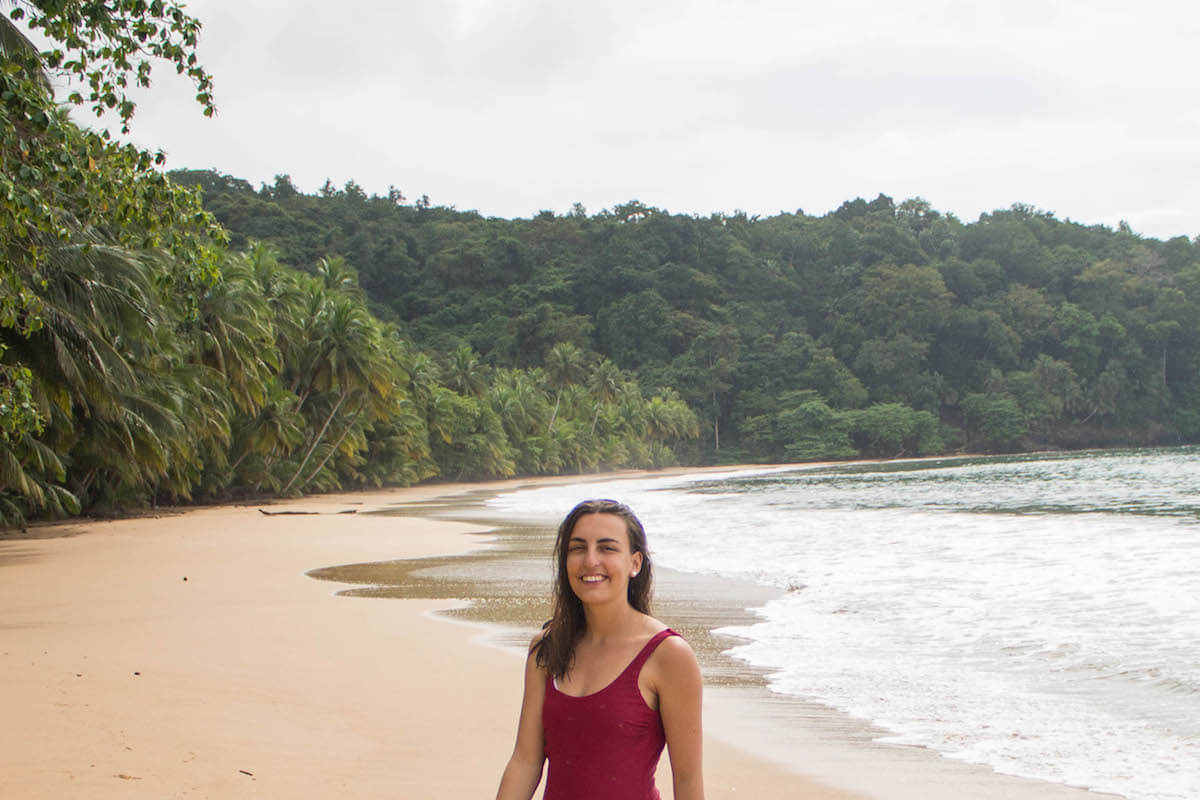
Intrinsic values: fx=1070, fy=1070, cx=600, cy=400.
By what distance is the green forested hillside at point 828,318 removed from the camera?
87.2 meters

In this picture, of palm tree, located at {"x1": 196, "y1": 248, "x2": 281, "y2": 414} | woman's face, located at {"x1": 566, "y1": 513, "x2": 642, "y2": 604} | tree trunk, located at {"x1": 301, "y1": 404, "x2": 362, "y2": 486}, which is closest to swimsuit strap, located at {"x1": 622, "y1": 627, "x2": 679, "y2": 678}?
woman's face, located at {"x1": 566, "y1": 513, "x2": 642, "y2": 604}

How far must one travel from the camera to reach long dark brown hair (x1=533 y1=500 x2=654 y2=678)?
221 centimetres

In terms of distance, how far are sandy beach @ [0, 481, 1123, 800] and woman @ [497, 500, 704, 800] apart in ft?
6.94

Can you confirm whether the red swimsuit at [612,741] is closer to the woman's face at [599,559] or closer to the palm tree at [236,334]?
the woman's face at [599,559]

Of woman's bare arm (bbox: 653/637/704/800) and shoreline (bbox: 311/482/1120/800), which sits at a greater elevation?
woman's bare arm (bbox: 653/637/704/800)

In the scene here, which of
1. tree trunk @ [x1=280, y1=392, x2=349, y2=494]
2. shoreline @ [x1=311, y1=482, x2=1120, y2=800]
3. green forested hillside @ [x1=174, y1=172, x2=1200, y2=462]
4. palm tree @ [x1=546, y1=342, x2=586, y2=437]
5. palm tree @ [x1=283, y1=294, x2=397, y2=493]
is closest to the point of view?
shoreline @ [x1=311, y1=482, x2=1120, y2=800]

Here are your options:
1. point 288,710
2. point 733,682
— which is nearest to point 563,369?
point 733,682

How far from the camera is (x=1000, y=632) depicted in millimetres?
8031

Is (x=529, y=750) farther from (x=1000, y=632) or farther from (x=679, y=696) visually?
(x=1000, y=632)

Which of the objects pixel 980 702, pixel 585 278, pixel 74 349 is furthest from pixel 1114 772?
pixel 585 278

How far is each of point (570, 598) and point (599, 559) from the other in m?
0.14

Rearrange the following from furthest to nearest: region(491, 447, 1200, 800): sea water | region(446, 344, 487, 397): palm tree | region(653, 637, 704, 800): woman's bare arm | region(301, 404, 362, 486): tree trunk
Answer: region(446, 344, 487, 397): palm tree
region(301, 404, 362, 486): tree trunk
region(491, 447, 1200, 800): sea water
region(653, 637, 704, 800): woman's bare arm

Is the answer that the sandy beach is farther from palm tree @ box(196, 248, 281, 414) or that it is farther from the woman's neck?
palm tree @ box(196, 248, 281, 414)

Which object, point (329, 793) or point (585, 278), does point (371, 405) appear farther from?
point (585, 278)
